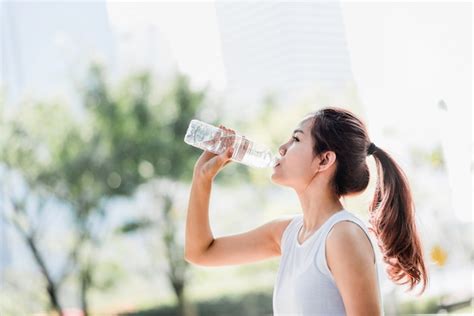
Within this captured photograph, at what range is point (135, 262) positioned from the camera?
6.29 meters

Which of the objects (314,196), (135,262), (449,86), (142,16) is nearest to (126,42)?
(142,16)

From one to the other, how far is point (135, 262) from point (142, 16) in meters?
2.57

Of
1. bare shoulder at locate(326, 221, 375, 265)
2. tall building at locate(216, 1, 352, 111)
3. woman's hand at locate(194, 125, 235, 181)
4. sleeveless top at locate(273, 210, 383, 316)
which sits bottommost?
tall building at locate(216, 1, 352, 111)

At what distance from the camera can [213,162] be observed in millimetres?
1120

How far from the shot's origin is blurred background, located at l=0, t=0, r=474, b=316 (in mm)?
5417

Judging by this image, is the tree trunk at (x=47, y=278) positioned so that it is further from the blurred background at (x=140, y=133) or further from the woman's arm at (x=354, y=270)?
the woman's arm at (x=354, y=270)

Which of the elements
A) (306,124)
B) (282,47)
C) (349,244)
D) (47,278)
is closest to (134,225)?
(47,278)

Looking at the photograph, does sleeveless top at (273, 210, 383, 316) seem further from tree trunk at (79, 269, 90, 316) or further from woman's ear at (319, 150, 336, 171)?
tree trunk at (79, 269, 90, 316)

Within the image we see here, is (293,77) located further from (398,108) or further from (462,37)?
(462,37)

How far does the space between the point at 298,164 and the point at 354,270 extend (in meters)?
0.25

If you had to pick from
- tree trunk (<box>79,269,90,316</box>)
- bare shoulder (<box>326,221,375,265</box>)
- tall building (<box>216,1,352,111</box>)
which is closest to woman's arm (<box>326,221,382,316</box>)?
bare shoulder (<box>326,221,375,265</box>)

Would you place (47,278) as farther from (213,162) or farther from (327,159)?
(327,159)

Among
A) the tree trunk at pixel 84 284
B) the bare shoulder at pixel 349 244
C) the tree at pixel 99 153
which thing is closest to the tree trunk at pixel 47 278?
the tree at pixel 99 153

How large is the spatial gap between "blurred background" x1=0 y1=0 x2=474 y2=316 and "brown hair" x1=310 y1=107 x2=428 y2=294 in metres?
3.98
